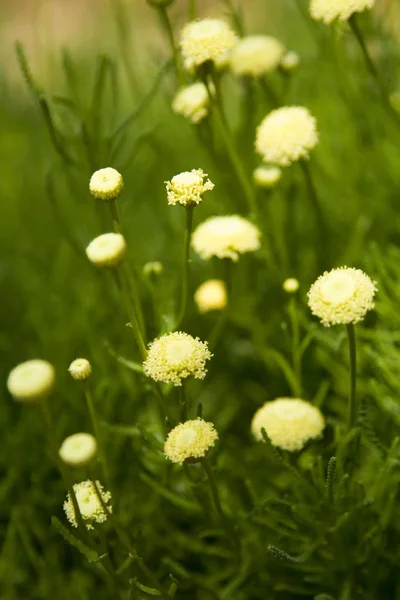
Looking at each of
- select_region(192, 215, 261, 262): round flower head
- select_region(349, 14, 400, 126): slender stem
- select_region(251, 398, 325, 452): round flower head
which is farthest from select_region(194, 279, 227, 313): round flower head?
select_region(349, 14, 400, 126): slender stem

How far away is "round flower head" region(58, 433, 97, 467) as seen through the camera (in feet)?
1.46

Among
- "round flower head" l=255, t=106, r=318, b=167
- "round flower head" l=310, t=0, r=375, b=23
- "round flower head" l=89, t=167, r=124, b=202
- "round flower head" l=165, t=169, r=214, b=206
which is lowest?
"round flower head" l=255, t=106, r=318, b=167

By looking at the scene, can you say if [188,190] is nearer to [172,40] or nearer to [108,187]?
[108,187]

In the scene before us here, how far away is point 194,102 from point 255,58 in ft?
0.29

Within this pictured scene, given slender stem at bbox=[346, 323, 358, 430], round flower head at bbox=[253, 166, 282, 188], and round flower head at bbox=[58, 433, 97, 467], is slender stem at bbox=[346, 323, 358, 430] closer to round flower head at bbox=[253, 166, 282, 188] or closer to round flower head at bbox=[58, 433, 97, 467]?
round flower head at bbox=[58, 433, 97, 467]

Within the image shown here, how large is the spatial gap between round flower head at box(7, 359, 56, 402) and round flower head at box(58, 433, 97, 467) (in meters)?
0.05

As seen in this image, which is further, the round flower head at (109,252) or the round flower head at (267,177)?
the round flower head at (267,177)

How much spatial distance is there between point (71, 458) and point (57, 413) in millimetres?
364

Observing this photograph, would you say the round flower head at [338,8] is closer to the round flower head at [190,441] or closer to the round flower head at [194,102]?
the round flower head at [194,102]

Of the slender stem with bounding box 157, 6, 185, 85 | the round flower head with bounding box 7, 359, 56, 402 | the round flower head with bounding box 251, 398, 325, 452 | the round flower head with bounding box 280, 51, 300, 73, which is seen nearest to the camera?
the round flower head with bounding box 7, 359, 56, 402

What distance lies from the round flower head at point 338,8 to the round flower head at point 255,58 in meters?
0.09

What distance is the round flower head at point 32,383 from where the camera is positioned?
0.43m

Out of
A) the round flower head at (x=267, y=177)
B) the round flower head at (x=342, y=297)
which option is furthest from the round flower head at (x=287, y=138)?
the round flower head at (x=342, y=297)

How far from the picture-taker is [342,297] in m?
0.47
